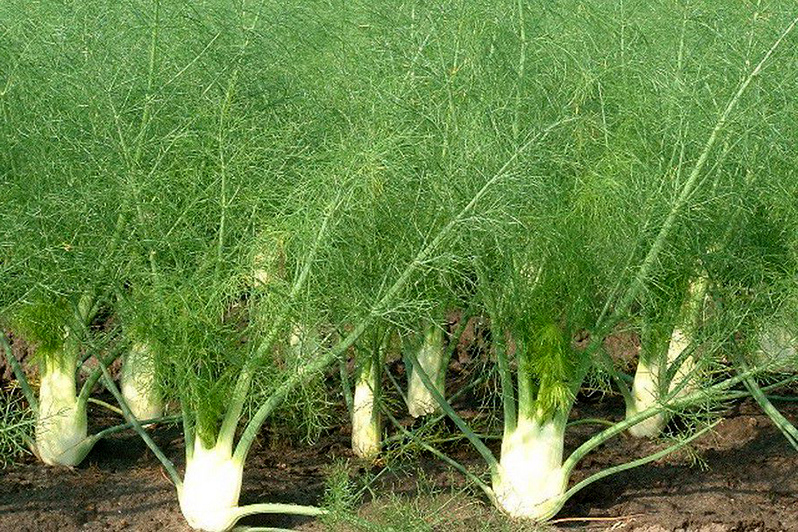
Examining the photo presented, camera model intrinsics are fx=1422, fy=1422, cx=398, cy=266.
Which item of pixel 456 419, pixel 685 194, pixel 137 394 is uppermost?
pixel 685 194

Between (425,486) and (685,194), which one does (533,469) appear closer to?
(425,486)

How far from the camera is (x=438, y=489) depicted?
16.1ft

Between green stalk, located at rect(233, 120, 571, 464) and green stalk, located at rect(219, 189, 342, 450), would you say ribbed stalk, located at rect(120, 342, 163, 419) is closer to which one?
green stalk, located at rect(219, 189, 342, 450)

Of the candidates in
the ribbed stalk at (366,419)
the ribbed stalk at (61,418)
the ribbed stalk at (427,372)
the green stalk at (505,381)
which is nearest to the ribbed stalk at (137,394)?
the ribbed stalk at (61,418)

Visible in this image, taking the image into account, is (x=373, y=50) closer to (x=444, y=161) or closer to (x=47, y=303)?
(x=444, y=161)

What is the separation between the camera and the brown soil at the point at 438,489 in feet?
15.3

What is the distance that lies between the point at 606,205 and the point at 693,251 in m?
0.38

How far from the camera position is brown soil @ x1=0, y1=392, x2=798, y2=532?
465 cm

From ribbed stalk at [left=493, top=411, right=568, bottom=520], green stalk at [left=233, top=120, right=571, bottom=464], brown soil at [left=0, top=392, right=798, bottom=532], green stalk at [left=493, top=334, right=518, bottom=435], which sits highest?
green stalk at [left=233, top=120, right=571, bottom=464]

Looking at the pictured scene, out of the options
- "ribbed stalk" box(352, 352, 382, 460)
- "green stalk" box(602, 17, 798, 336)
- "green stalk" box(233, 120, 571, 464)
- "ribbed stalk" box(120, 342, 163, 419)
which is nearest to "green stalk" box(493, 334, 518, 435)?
"green stalk" box(602, 17, 798, 336)

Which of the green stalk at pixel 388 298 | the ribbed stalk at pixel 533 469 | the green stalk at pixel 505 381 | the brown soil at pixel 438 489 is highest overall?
the green stalk at pixel 388 298

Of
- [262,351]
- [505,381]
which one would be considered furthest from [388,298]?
[505,381]

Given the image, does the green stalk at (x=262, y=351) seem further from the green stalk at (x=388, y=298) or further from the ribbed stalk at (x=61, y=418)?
the ribbed stalk at (x=61, y=418)

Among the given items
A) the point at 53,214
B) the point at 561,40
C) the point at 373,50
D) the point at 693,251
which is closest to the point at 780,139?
the point at 693,251
